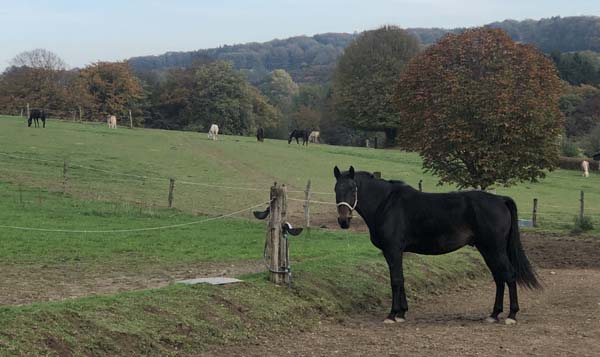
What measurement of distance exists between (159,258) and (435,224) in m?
7.02

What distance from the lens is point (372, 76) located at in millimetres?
65000

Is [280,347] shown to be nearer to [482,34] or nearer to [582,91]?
[482,34]

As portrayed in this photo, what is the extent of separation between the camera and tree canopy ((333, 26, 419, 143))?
64.0 meters

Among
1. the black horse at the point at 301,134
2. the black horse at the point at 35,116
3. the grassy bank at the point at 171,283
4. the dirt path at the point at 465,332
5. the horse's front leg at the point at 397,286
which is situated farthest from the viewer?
the black horse at the point at 301,134

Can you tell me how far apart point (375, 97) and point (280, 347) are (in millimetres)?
56892

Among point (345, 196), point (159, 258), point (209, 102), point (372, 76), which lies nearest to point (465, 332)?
point (345, 196)

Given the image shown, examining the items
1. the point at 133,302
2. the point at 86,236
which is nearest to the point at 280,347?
the point at 133,302

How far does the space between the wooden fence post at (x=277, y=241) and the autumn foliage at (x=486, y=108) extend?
11.3 meters

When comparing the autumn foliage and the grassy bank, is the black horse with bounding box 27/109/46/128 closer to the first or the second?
the grassy bank

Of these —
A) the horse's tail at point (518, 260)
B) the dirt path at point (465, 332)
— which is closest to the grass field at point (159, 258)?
the dirt path at point (465, 332)

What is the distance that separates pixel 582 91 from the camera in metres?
79.1

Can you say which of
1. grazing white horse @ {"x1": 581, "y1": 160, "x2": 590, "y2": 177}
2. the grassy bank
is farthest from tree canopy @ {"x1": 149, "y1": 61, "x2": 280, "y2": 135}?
the grassy bank

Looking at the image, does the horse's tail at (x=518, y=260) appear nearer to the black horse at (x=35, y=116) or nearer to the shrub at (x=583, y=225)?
the shrub at (x=583, y=225)

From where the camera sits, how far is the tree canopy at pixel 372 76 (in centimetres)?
6400
